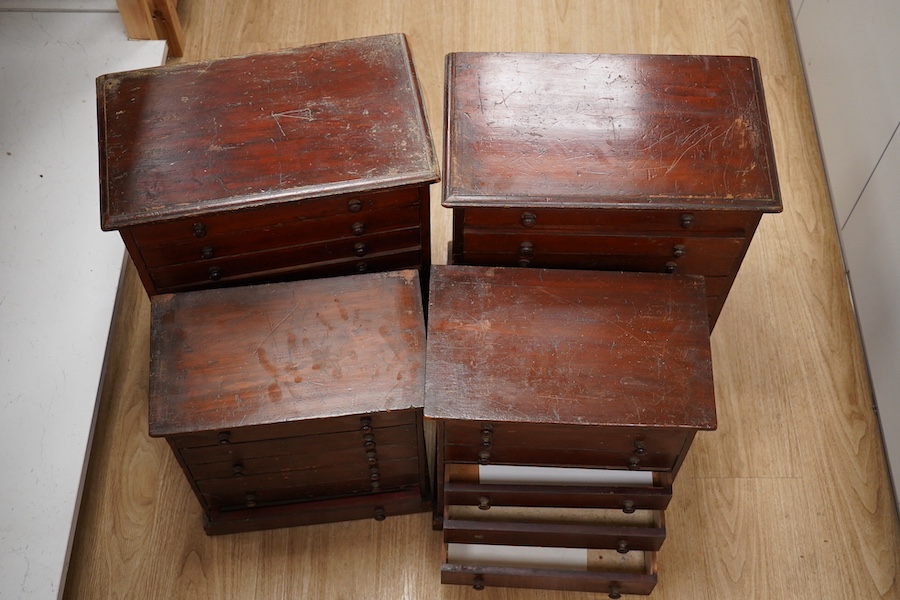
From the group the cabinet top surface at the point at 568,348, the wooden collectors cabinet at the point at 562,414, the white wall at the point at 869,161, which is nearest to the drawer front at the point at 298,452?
the wooden collectors cabinet at the point at 562,414

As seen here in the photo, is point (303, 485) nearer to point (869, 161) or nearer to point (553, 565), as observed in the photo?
point (553, 565)

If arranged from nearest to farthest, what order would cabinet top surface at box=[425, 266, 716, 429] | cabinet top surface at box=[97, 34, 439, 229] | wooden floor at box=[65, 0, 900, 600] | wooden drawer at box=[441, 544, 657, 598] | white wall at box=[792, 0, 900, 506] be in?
cabinet top surface at box=[425, 266, 716, 429] → cabinet top surface at box=[97, 34, 439, 229] → wooden drawer at box=[441, 544, 657, 598] → wooden floor at box=[65, 0, 900, 600] → white wall at box=[792, 0, 900, 506]

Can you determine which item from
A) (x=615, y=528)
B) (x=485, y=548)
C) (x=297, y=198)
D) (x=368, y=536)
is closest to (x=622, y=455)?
(x=615, y=528)

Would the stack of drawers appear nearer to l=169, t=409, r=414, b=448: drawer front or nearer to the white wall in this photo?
l=169, t=409, r=414, b=448: drawer front

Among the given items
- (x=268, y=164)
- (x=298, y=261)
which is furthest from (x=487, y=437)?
(x=268, y=164)

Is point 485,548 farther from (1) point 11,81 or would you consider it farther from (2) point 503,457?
(1) point 11,81

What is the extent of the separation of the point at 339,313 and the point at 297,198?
9.7 inches

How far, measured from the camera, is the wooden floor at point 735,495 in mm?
2102

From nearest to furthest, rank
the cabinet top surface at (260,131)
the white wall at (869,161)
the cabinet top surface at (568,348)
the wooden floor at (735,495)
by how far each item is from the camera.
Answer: the cabinet top surface at (568,348) < the cabinet top surface at (260,131) < the wooden floor at (735,495) < the white wall at (869,161)

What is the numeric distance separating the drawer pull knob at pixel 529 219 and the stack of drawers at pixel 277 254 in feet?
0.63

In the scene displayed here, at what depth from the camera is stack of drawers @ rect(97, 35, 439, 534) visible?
185 centimetres

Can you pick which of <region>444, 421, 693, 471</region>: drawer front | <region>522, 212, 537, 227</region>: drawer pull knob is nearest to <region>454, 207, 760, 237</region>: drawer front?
<region>522, 212, 537, 227</region>: drawer pull knob

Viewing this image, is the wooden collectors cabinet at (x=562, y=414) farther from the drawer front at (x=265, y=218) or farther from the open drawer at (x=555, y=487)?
the drawer front at (x=265, y=218)

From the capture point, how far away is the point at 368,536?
2160 mm
